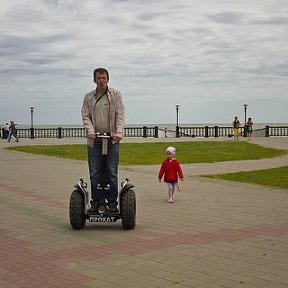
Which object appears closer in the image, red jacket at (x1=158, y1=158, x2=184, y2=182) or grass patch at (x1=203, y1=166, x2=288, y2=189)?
red jacket at (x1=158, y1=158, x2=184, y2=182)

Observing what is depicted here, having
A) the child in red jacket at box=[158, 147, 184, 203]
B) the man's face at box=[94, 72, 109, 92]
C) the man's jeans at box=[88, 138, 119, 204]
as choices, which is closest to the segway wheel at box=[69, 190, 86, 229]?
the man's jeans at box=[88, 138, 119, 204]

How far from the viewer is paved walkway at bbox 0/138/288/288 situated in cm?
499

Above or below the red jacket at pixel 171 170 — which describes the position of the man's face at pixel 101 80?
above

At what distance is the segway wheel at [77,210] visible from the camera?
713 centimetres

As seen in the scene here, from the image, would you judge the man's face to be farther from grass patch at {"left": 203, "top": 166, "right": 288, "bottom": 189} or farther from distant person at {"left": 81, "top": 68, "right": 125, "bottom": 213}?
grass patch at {"left": 203, "top": 166, "right": 288, "bottom": 189}

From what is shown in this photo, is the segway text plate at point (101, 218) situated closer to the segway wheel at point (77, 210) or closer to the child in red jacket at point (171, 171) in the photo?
the segway wheel at point (77, 210)

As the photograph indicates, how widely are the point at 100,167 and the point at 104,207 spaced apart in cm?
55

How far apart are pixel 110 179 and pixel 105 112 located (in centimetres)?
92

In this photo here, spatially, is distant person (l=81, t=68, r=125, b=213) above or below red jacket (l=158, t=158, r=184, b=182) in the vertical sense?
above

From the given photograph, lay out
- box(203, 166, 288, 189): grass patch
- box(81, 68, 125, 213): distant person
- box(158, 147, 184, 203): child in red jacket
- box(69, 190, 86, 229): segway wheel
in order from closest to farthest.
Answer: box(69, 190, 86, 229): segway wheel, box(81, 68, 125, 213): distant person, box(158, 147, 184, 203): child in red jacket, box(203, 166, 288, 189): grass patch

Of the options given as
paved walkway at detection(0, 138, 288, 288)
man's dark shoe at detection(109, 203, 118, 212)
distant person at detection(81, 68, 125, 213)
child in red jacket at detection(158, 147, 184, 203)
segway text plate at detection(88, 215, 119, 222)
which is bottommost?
paved walkway at detection(0, 138, 288, 288)

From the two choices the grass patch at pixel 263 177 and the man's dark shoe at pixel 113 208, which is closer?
the man's dark shoe at pixel 113 208

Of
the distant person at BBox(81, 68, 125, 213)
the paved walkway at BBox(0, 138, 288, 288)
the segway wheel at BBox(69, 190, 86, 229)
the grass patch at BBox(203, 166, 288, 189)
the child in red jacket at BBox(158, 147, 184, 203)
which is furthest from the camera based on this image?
the grass patch at BBox(203, 166, 288, 189)

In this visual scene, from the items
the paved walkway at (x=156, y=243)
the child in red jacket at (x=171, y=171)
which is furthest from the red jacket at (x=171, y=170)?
the paved walkway at (x=156, y=243)
